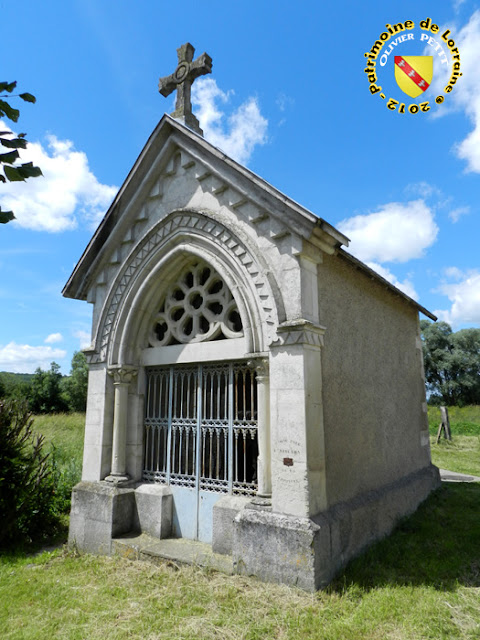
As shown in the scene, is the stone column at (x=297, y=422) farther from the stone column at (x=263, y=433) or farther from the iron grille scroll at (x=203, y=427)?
the iron grille scroll at (x=203, y=427)

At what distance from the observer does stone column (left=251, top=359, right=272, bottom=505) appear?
476 cm

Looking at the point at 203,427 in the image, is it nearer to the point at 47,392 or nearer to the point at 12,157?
the point at 12,157

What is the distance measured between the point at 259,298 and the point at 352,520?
9.08ft

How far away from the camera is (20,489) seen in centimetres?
621

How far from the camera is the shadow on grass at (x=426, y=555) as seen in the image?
4523 mm

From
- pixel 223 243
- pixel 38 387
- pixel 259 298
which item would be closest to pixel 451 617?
pixel 259 298

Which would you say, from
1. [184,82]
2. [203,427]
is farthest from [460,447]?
[184,82]

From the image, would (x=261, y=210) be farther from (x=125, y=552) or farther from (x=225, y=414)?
(x=125, y=552)

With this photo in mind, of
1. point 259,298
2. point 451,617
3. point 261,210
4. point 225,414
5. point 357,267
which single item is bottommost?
point 451,617

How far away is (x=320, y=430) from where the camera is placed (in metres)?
4.71

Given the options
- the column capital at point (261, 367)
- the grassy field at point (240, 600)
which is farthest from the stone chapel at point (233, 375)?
the grassy field at point (240, 600)

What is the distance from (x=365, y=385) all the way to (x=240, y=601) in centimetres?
314

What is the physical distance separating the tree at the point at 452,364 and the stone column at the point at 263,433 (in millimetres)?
38408

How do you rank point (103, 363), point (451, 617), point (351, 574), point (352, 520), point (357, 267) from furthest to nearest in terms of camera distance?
point (103, 363) < point (357, 267) < point (352, 520) < point (351, 574) < point (451, 617)
